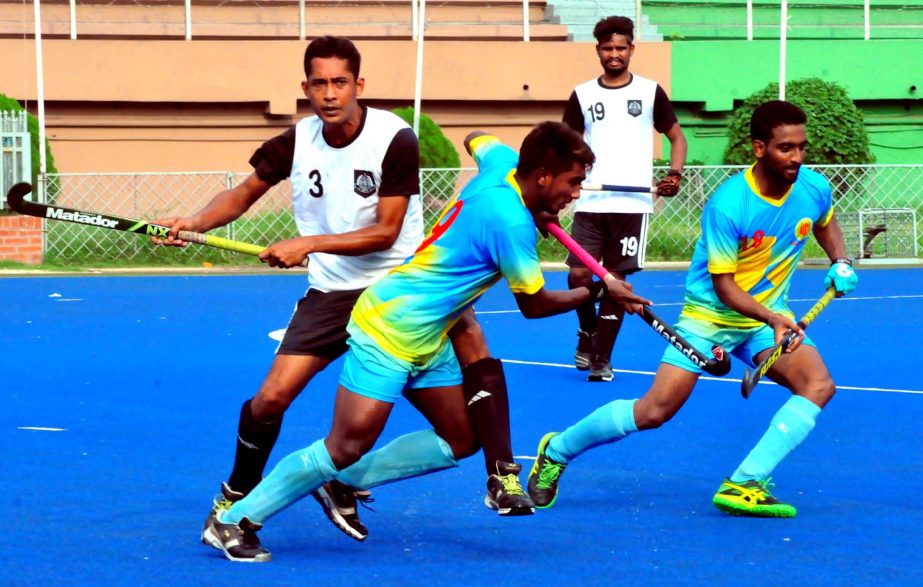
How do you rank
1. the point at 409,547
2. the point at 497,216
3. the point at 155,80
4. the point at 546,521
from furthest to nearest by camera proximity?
the point at 155,80
the point at 546,521
the point at 409,547
the point at 497,216

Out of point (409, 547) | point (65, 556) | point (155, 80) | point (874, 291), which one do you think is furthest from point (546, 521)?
point (155, 80)

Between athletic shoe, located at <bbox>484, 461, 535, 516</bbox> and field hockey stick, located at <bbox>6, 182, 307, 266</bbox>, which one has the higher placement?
field hockey stick, located at <bbox>6, 182, 307, 266</bbox>

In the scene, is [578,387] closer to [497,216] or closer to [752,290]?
[752,290]

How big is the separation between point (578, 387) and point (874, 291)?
7810mm

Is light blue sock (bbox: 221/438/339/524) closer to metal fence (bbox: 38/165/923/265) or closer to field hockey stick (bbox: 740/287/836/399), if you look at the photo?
field hockey stick (bbox: 740/287/836/399)

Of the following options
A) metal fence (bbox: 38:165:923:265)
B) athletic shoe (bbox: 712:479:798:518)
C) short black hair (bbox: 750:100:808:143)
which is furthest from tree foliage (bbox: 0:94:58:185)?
athletic shoe (bbox: 712:479:798:518)

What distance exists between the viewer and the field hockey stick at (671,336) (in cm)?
610

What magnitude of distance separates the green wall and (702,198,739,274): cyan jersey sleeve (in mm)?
18969

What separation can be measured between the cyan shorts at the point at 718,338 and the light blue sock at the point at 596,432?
0.88ft

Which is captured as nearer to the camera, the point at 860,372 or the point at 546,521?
the point at 546,521

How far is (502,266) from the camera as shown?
5.70m

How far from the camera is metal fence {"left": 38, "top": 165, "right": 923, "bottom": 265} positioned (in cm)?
2025

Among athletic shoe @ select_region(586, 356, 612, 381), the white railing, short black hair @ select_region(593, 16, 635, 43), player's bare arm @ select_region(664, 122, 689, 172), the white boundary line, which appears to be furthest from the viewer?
the white railing

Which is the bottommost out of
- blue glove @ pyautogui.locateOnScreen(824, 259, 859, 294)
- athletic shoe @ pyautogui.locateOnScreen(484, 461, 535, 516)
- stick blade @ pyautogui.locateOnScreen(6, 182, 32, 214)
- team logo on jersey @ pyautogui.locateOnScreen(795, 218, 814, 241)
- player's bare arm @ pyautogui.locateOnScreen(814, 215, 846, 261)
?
athletic shoe @ pyautogui.locateOnScreen(484, 461, 535, 516)
